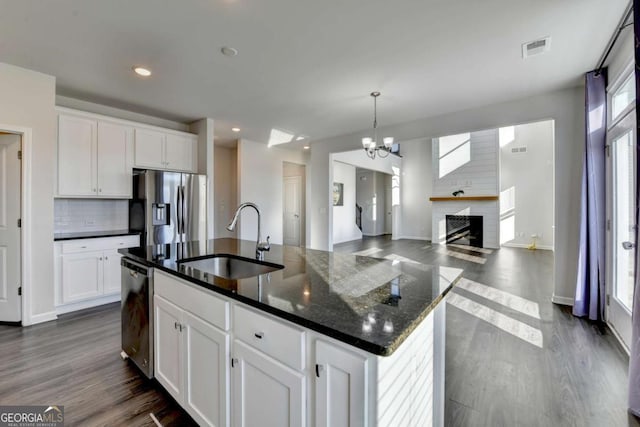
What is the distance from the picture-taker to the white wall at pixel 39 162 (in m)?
2.86

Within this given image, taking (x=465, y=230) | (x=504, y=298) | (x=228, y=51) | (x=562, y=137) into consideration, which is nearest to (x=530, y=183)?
(x=465, y=230)

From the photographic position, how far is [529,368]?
2139 millimetres

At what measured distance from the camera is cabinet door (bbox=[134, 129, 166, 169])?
13.0 ft

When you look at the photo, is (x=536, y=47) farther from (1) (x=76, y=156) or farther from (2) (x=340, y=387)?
(1) (x=76, y=156)

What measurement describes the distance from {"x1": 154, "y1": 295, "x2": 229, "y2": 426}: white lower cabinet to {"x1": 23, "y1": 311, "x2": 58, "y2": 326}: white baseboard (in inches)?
86.6

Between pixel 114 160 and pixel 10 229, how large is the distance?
1282mm

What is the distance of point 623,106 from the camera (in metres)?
2.53

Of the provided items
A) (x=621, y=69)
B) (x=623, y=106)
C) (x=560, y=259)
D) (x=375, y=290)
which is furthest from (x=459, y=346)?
(x=621, y=69)

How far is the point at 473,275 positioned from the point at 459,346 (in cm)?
284

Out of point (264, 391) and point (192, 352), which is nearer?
point (264, 391)

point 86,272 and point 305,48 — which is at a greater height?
point 305,48

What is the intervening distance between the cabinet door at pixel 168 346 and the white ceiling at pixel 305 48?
2.09m

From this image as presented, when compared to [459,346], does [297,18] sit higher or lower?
higher

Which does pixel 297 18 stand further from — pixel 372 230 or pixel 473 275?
pixel 372 230
